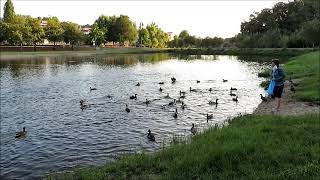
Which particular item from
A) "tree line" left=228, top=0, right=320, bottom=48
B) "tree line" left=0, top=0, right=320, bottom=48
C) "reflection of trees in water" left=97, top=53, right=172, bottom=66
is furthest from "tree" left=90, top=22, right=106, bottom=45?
"tree line" left=228, top=0, right=320, bottom=48

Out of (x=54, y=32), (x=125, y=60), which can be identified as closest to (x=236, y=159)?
(x=125, y=60)

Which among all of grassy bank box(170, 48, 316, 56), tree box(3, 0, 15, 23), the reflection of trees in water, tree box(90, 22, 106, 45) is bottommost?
the reflection of trees in water

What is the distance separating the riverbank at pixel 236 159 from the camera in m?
11.5

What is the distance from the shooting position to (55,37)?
154 metres

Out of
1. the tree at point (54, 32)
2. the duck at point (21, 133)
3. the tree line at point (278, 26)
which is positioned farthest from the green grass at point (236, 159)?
the tree at point (54, 32)

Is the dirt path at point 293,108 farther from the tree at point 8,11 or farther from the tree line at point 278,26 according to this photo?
the tree at point 8,11

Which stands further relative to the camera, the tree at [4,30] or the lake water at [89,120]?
the tree at [4,30]

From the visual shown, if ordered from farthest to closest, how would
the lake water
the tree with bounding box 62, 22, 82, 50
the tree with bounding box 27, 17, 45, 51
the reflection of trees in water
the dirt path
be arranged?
1. the tree with bounding box 62, 22, 82, 50
2. the tree with bounding box 27, 17, 45, 51
3. the reflection of trees in water
4. the dirt path
5. the lake water

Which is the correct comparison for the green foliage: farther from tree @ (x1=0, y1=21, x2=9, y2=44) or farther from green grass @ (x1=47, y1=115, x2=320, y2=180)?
green grass @ (x1=47, y1=115, x2=320, y2=180)

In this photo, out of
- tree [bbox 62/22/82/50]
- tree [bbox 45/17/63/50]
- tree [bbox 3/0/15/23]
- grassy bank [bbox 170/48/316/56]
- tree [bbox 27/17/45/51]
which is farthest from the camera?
tree [bbox 62/22/82/50]

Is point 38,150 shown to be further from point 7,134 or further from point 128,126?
point 128,126

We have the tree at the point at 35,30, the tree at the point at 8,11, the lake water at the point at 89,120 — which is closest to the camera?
the lake water at the point at 89,120

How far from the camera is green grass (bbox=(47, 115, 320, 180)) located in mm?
11453

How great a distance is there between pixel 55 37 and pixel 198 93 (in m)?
123
